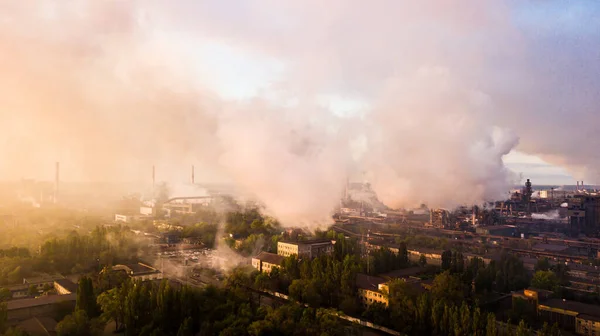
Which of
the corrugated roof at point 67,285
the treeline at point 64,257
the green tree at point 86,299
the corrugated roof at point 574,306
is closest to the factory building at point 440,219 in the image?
the corrugated roof at point 574,306

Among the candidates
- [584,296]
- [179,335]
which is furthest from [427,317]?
[584,296]

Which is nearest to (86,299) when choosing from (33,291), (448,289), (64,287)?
(64,287)

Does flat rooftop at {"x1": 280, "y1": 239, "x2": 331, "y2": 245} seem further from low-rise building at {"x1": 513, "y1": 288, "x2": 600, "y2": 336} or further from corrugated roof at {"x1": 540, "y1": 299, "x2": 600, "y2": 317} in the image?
corrugated roof at {"x1": 540, "y1": 299, "x2": 600, "y2": 317}

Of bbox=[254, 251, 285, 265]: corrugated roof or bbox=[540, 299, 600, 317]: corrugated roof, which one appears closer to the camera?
bbox=[540, 299, 600, 317]: corrugated roof

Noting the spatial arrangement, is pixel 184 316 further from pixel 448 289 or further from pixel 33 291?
pixel 33 291

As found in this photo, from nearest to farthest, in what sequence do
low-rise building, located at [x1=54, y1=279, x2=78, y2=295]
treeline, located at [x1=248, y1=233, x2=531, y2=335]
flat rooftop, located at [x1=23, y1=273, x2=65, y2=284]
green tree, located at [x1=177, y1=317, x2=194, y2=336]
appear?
1. green tree, located at [x1=177, y1=317, x2=194, y2=336]
2. treeline, located at [x1=248, y1=233, x2=531, y2=335]
3. low-rise building, located at [x1=54, y1=279, x2=78, y2=295]
4. flat rooftop, located at [x1=23, y1=273, x2=65, y2=284]

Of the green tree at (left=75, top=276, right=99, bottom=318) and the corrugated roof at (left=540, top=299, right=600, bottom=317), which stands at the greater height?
the green tree at (left=75, top=276, right=99, bottom=318)

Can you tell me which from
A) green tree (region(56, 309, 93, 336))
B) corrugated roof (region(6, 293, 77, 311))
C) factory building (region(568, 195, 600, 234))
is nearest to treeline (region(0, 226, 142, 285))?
corrugated roof (region(6, 293, 77, 311))
